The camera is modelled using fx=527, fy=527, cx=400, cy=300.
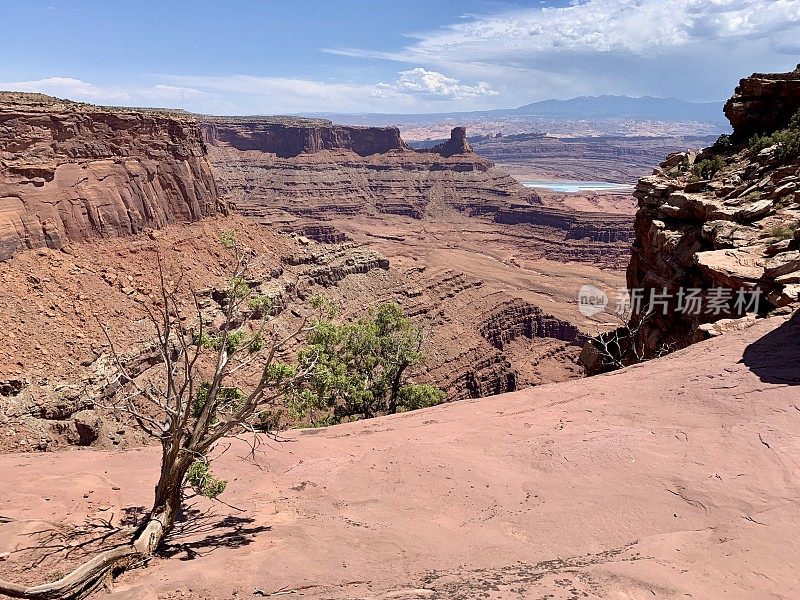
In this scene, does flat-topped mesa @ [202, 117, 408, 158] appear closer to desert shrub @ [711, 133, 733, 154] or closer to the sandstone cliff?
the sandstone cliff

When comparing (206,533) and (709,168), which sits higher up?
(709,168)

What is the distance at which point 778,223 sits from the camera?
1823 cm

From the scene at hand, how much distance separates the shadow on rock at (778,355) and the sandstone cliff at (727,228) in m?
1.76

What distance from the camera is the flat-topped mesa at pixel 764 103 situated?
2584 centimetres

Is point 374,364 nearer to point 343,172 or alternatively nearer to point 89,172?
point 89,172

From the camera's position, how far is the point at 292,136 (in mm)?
129750

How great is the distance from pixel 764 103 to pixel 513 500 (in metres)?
28.2

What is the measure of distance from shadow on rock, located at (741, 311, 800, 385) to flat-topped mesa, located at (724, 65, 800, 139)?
19.0 metres

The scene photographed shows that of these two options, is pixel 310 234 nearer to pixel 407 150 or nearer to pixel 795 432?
Answer: pixel 407 150

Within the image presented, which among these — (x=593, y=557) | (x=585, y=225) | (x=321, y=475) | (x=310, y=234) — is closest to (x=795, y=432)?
(x=593, y=557)

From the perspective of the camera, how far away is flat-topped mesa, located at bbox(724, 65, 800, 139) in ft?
84.8

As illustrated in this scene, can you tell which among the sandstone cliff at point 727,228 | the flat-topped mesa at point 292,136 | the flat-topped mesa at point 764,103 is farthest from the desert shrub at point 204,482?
the flat-topped mesa at point 292,136

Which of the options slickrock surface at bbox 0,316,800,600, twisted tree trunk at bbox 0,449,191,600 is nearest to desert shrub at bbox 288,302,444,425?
slickrock surface at bbox 0,316,800,600

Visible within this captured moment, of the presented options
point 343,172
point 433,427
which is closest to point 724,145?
point 433,427
